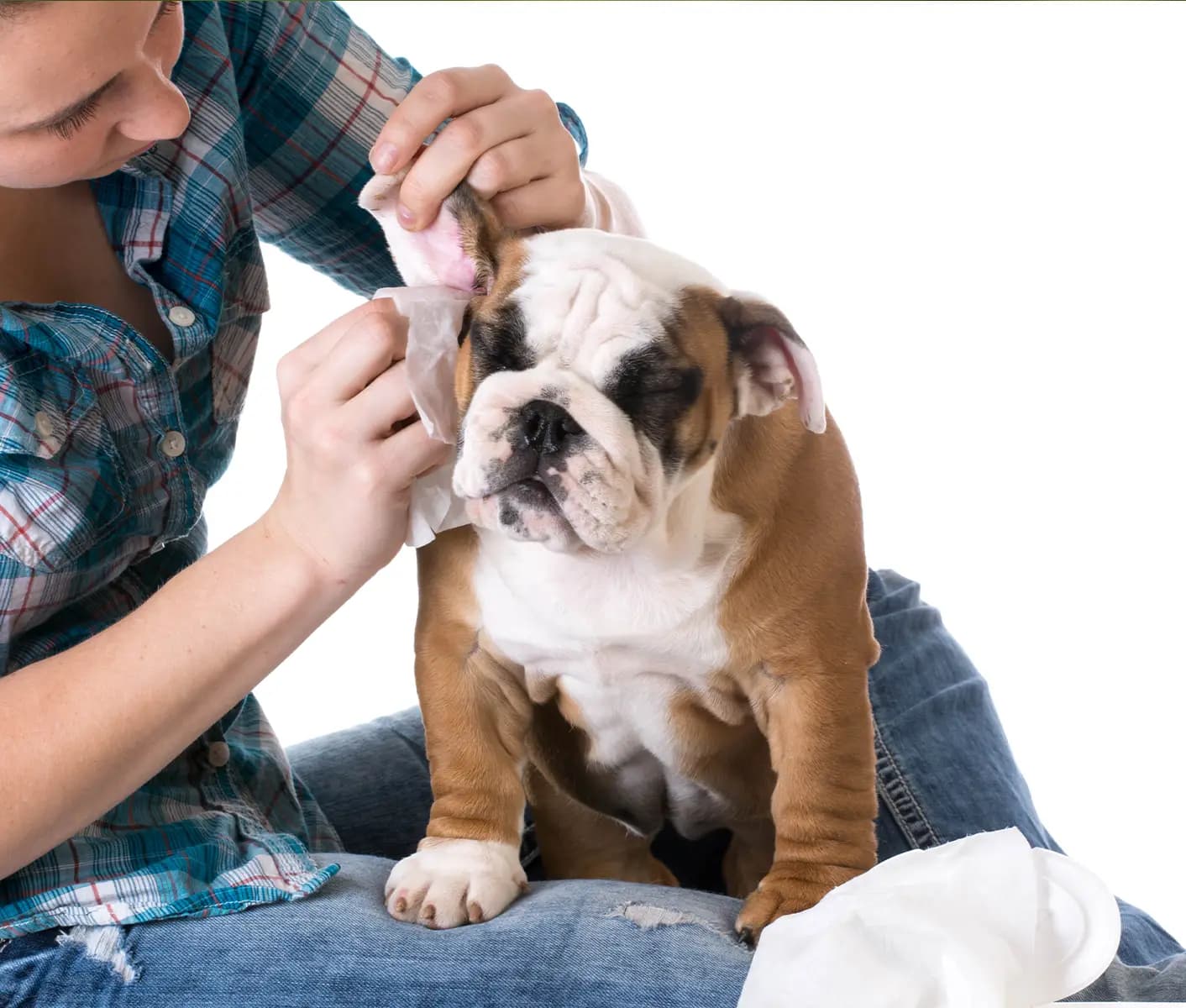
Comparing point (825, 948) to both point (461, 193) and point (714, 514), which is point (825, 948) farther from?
point (461, 193)

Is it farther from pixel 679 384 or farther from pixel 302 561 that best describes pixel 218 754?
pixel 679 384

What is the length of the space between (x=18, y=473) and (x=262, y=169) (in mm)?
424

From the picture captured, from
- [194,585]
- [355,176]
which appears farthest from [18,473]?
[355,176]

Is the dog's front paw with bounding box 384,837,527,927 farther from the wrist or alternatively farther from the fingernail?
the fingernail

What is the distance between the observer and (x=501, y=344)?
0.93 m

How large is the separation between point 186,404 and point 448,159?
373 millimetres

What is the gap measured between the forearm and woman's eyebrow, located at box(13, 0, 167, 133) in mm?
298

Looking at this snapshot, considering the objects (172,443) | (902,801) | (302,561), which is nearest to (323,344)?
(302,561)

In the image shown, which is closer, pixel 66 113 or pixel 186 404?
pixel 66 113

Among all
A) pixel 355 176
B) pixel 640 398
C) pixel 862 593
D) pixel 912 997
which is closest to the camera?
pixel 912 997

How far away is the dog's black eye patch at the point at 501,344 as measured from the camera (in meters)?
0.93

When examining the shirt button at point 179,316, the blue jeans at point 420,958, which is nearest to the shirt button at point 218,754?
the blue jeans at point 420,958

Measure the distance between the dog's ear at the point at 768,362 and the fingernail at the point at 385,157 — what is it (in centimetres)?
25

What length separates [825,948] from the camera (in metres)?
0.73
